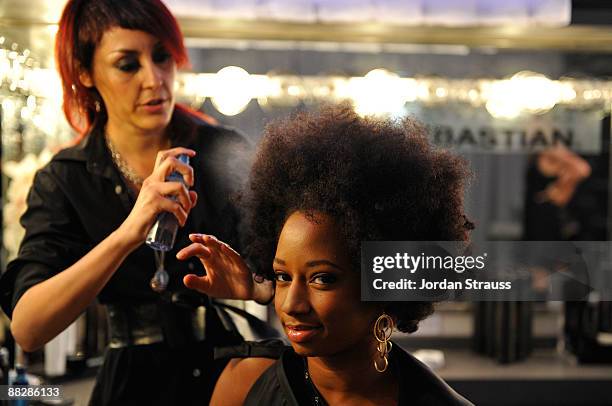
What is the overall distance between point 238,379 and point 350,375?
8.4 inches

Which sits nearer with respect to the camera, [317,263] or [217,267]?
[317,263]

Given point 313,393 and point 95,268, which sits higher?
point 95,268

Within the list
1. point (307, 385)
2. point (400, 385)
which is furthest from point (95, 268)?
point (400, 385)

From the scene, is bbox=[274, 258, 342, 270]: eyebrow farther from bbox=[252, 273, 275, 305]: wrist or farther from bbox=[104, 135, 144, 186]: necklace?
bbox=[104, 135, 144, 186]: necklace

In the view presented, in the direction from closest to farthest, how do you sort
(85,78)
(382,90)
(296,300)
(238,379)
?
(296,300), (238,379), (85,78), (382,90)

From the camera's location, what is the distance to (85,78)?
1379 millimetres

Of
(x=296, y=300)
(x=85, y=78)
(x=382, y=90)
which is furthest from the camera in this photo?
(x=382, y=90)

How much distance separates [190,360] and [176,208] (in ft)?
1.02

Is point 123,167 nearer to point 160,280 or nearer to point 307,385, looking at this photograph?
point 160,280

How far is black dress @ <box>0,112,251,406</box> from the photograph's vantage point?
4.50 feet

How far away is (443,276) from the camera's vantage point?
128 centimetres

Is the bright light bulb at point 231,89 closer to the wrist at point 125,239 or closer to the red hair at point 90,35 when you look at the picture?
the red hair at point 90,35

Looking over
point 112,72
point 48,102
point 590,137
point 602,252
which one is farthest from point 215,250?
point 590,137

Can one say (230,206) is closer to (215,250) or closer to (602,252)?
(215,250)
